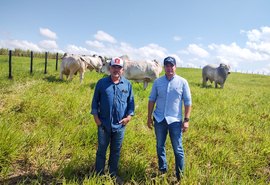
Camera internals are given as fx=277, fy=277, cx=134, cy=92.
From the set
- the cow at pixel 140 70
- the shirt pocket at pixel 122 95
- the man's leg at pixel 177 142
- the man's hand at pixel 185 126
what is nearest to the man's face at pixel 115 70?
the shirt pocket at pixel 122 95

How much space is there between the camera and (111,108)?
4.00 meters

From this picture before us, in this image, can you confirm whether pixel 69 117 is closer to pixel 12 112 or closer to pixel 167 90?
pixel 12 112

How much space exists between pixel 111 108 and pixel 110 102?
0.29 feet

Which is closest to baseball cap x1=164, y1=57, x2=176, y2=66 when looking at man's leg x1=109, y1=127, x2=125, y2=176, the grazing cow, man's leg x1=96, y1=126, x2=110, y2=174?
man's leg x1=109, y1=127, x2=125, y2=176

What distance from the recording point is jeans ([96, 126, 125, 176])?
13.3 feet

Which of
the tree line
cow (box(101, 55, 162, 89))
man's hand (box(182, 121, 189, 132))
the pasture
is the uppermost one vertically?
the tree line

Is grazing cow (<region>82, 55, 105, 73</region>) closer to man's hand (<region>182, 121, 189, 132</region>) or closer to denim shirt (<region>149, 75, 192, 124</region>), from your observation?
denim shirt (<region>149, 75, 192, 124</region>)

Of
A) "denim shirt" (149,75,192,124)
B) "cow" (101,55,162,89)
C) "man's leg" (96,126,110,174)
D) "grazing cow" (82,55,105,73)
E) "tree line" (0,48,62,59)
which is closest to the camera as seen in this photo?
"man's leg" (96,126,110,174)

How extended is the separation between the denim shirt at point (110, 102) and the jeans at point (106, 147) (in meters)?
0.10

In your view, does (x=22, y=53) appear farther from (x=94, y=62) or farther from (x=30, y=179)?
(x=30, y=179)

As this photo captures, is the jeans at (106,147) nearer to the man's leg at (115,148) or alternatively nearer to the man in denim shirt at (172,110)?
the man's leg at (115,148)

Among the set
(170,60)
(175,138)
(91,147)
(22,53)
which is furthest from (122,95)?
(22,53)

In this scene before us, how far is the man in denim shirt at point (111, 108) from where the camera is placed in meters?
3.99

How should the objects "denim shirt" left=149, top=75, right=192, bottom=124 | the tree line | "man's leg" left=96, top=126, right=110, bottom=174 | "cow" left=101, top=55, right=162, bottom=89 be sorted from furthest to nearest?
the tree line
"cow" left=101, top=55, right=162, bottom=89
"denim shirt" left=149, top=75, right=192, bottom=124
"man's leg" left=96, top=126, right=110, bottom=174
